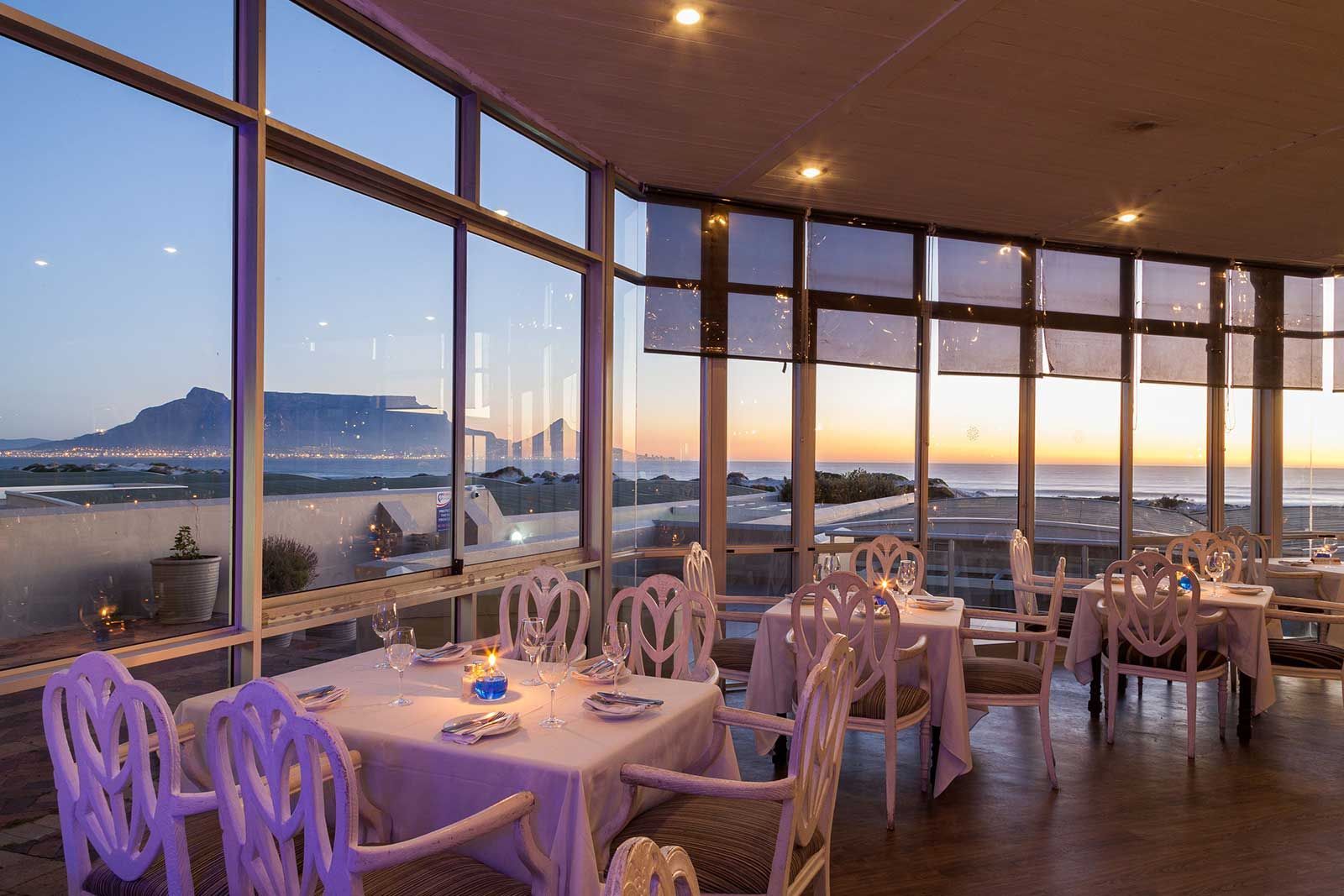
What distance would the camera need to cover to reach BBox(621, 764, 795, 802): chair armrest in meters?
2.31

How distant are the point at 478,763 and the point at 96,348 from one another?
6.68 feet

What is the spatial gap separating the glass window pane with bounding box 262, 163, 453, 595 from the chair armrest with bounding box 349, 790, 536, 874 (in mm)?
1960

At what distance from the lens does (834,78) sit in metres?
4.36

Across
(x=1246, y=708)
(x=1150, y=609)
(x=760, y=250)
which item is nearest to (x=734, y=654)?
(x=1150, y=609)

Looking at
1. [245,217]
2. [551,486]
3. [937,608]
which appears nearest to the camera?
[245,217]

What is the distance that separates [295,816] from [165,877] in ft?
2.09

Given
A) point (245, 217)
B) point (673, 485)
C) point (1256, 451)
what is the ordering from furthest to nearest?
point (1256, 451) → point (673, 485) → point (245, 217)

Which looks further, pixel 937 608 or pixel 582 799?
pixel 937 608

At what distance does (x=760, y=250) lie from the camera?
6.59 meters

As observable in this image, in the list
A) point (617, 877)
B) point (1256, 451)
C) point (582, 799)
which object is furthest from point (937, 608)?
point (1256, 451)

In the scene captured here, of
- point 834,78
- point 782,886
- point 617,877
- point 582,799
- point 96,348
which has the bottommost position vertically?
point 782,886

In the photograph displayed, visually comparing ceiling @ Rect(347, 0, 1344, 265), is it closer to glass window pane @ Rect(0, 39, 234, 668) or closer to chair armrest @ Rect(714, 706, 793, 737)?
glass window pane @ Rect(0, 39, 234, 668)

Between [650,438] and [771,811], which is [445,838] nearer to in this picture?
[771,811]

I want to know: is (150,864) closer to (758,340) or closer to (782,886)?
(782,886)
